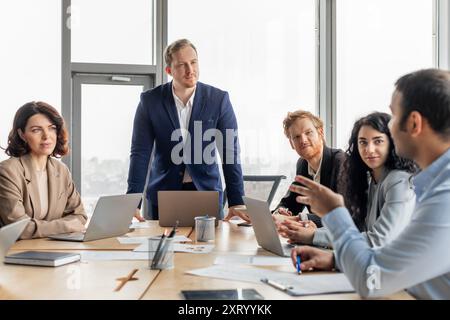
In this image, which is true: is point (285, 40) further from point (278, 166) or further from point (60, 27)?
point (60, 27)

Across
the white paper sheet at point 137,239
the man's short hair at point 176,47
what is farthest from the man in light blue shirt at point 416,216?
the man's short hair at point 176,47

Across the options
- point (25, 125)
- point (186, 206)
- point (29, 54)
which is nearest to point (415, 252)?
point (186, 206)

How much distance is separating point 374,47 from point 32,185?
358 cm

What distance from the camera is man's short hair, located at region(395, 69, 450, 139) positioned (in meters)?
1.28

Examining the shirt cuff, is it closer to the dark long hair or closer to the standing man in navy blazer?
the dark long hair

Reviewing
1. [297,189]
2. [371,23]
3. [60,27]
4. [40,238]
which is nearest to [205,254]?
[297,189]

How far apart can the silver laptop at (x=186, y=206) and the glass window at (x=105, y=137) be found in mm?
2010

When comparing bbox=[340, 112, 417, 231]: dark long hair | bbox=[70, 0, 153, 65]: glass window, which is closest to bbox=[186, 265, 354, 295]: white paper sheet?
bbox=[340, 112, 417, 231]: dark long hair

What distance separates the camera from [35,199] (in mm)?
2588

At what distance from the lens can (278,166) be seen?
4.93 meters

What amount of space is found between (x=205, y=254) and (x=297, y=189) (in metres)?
0.66

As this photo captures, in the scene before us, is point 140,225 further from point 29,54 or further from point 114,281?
point 29,54

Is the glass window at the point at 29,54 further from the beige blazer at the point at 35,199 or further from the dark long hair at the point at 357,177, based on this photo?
the dark long hair at the point at 357,177

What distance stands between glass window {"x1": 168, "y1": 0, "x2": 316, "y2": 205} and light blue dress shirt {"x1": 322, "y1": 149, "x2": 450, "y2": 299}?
136 inches
